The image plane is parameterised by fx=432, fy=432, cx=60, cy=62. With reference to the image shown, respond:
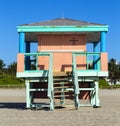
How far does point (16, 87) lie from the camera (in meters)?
59.1

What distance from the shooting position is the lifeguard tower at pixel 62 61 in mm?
17172

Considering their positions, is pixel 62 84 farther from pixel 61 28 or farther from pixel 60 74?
pixel 61 28

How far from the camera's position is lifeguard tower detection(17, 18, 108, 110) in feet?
56.3

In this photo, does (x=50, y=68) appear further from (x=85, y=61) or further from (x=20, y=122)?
(x=20, y=122)

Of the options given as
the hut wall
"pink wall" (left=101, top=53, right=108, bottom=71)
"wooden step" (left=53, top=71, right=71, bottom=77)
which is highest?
the hut wall

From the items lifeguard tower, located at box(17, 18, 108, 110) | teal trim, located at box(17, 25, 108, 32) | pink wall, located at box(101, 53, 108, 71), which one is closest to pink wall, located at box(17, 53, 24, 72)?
lifeguard tower, located at box(17, 18, 108, 110)

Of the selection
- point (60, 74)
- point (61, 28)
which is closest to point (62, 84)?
point (60, 74)

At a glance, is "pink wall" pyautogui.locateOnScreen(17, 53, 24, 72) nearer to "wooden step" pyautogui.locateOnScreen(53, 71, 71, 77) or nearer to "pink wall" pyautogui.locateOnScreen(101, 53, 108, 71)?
"wooden step" pyautogui.locateOnScreen(53, 71, 71, 77)

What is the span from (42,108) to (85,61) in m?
2.81

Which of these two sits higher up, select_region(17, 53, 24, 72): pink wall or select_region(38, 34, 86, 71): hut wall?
select_region(38, 34, 86, 71): hut wall

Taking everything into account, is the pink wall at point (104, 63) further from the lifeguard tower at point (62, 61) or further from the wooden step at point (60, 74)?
the wooden step at point (60, 74)

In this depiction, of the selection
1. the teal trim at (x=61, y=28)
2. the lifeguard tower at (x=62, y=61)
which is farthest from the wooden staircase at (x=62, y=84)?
the teal trim at (x=61, y=28)

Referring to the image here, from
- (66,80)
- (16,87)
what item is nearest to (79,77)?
(66,80)

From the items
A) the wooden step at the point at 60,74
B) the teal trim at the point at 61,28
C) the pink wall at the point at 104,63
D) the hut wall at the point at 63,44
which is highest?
the teal trim at the point at 61,28
